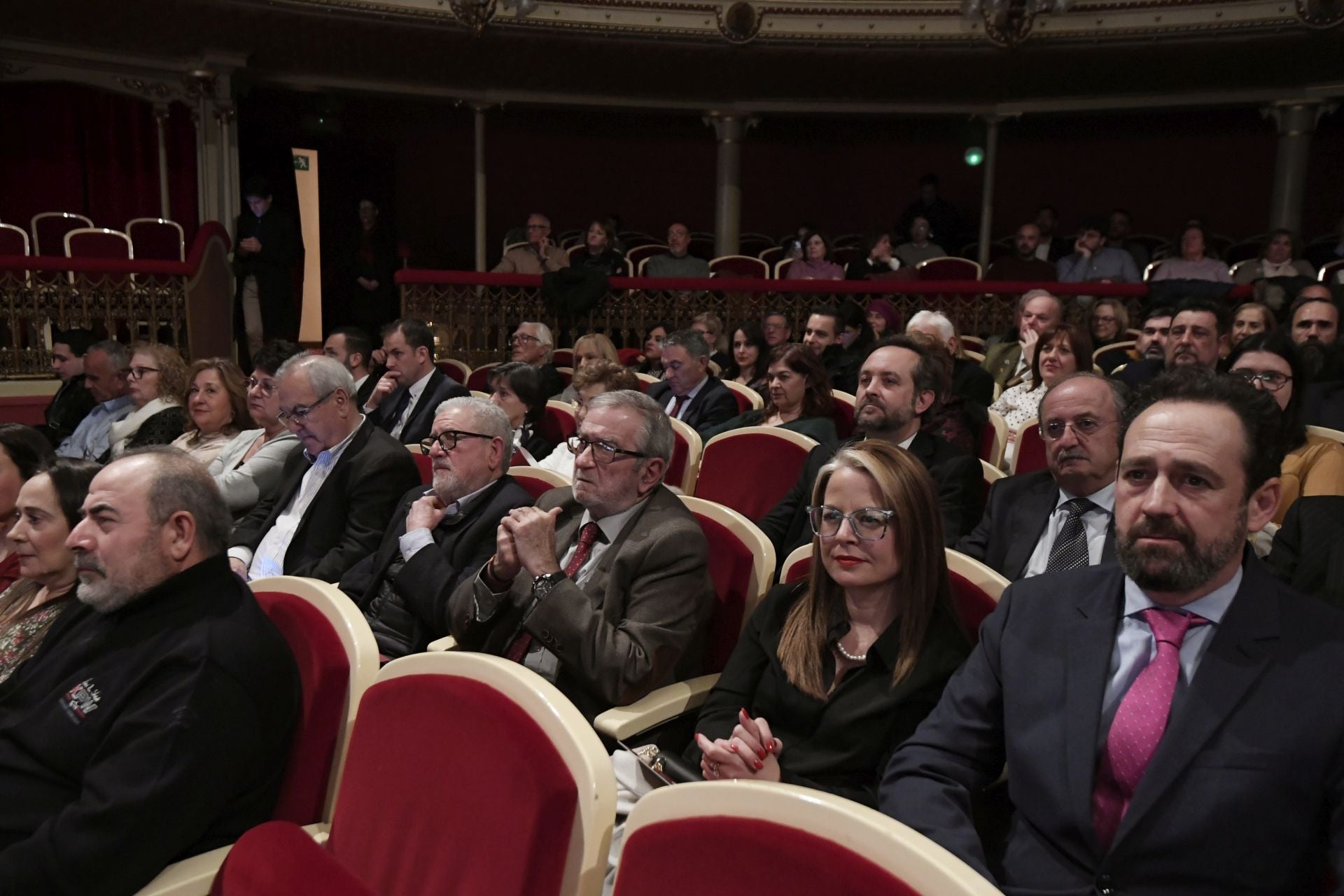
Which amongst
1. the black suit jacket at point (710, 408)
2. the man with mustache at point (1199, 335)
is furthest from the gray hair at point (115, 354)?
the man with mustache at point (1199, 335)

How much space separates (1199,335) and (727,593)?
1983mm

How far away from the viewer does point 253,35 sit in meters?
8.19

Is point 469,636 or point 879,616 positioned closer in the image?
point 879,616

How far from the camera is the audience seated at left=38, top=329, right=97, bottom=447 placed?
15.5 ft

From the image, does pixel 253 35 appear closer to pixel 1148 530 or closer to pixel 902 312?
pixel 902 312

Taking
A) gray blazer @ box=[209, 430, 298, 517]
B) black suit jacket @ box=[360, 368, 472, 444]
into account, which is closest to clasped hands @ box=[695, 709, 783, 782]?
gray blazer @ box=[209, 430, 298, 517]

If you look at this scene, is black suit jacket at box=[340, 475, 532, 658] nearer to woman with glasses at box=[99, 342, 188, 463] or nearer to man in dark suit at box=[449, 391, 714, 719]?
man in dark suit at box=[449, 391, 714, 719]

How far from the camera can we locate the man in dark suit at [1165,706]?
1.13 m

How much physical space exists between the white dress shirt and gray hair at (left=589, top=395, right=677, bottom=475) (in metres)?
0.79

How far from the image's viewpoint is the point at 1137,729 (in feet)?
4.05

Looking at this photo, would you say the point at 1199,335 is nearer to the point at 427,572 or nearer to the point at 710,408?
the point at 710,408

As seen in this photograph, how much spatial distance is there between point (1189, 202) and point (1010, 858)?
10569 millimetres

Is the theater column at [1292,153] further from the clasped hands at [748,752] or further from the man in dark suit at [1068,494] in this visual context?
the clasped hands at [748,752]

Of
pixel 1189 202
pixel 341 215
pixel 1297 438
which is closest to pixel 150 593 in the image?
pixel 1297 438
